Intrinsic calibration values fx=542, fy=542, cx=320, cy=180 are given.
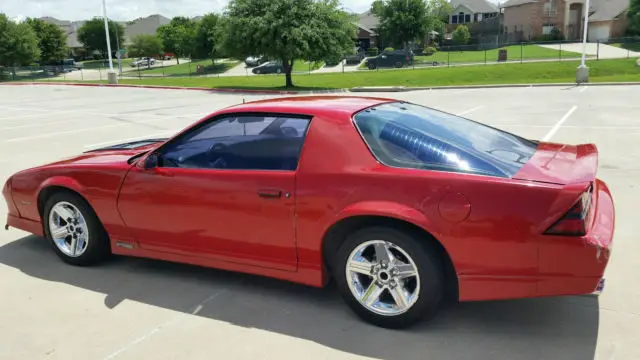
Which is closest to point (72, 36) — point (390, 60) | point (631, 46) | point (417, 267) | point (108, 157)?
point (390, 60)

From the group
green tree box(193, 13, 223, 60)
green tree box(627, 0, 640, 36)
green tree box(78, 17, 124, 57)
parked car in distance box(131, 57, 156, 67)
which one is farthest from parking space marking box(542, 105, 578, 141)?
green tree box(78, 17, 124, 57)

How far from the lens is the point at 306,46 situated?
3017 cm

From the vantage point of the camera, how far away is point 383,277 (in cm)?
351

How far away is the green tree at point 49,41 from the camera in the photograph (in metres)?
72.9

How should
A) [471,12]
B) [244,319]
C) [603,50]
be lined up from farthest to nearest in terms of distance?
1. [471,12]
2. [603,50]
3. [244,319]

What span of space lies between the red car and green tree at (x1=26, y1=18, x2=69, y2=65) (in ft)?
256

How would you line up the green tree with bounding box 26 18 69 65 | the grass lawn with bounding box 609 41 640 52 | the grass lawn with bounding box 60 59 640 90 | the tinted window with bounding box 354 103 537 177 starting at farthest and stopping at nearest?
the green tree with bounding box 26 18 69 65, the grass lawn with bounding box 609 41 640 52, the grass lawn with bounding box 60 59 640 90, the tinted window with bounding box 354 103 537 177

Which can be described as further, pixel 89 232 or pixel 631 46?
pixel 631 46

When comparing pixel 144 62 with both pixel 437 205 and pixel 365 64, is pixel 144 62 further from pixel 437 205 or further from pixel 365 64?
pixel 437 205

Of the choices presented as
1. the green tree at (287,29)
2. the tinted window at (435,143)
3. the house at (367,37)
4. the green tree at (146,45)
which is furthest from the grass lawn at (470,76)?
the house at (367,37)

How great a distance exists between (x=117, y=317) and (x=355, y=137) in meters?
2.14

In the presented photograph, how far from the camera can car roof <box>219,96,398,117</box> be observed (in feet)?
12.8

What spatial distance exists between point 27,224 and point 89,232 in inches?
33.8

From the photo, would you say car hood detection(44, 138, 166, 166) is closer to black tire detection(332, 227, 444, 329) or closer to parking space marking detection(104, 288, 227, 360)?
parking space marking detection(104, 288, 227, 360)
